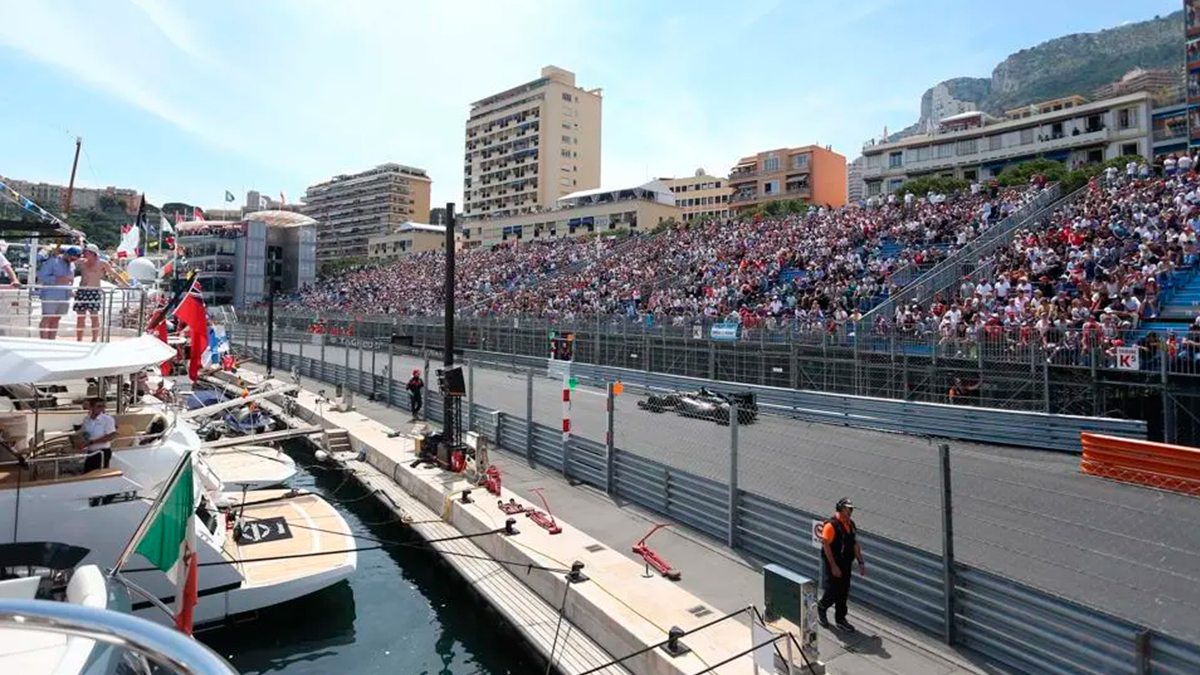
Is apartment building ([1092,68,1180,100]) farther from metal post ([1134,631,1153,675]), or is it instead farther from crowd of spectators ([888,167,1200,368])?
metal post ([1134,631,1153,675])

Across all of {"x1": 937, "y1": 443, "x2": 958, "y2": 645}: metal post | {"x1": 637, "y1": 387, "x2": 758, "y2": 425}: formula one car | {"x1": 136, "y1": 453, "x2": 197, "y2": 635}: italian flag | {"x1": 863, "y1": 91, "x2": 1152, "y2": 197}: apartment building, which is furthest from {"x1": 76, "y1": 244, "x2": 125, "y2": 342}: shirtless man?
{"x1": 863, "y1": 91, "x2": 1152, "y2": 197}: apartment building

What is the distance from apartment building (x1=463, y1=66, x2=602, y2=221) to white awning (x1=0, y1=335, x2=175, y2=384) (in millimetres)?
98854

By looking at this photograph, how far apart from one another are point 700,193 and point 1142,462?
98.3 meters

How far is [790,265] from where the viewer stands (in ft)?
106

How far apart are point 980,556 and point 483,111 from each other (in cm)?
12737

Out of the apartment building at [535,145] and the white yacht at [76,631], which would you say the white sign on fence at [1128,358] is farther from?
the apartment building at [535,145]

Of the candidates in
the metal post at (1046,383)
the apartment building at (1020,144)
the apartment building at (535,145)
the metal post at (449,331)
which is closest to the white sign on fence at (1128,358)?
the metal post at (1046,383)

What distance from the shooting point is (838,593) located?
7.05 meters

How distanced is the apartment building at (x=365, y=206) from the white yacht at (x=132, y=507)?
142255 millimetres

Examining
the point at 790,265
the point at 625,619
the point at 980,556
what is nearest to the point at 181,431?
the point at 625,619

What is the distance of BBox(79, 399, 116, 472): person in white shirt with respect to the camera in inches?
346

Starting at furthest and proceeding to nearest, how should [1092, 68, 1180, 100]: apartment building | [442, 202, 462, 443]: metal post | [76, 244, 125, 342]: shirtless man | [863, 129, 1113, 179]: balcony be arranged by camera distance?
[1092, 68, 1180, 100]: apartment building
[863, 129, 1113, 179]: balcony
[442, 202, 462, 443]: metal post
[76, 244, 125, 342]: shirtless man

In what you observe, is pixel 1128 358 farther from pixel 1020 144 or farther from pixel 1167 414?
pixel 1020 144

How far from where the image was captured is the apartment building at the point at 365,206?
152875 mm
